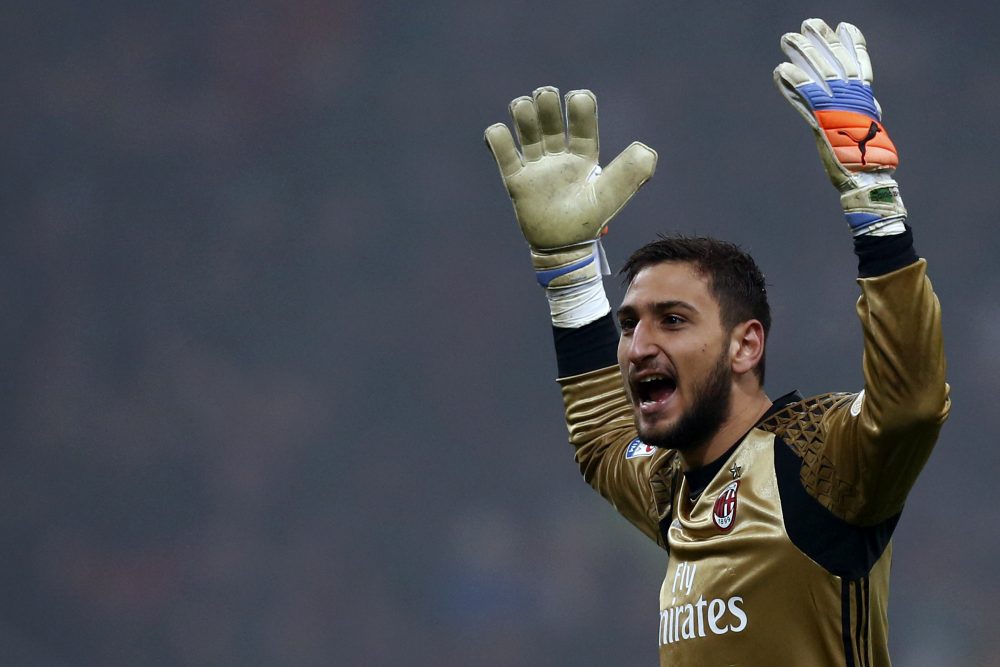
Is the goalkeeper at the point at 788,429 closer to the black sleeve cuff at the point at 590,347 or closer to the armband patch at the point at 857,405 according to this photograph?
the armband patch at the point at 857,405

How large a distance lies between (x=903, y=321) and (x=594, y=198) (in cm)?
111

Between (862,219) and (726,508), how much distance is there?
586 mm

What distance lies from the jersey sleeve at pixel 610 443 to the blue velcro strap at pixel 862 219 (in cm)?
76

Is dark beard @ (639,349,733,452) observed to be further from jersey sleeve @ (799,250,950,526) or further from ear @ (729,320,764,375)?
jersey sleeve @ (799,250,950,526)

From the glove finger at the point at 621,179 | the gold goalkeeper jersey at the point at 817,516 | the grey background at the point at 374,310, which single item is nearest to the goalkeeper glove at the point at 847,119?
the gold goalkeeper jersey at the point at 817,516

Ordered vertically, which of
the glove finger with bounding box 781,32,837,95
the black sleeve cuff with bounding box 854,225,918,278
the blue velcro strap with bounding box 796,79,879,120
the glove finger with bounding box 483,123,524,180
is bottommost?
the black sleeve cuff with bounding box 854,225,918,278

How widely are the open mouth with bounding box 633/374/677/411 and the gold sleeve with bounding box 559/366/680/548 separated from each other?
0.21 meters

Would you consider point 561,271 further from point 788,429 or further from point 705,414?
point 788,429

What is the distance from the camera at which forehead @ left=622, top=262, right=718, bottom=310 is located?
2510 mm

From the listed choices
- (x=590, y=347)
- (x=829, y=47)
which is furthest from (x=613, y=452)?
(x=829, y=47)

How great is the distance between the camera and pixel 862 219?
215 centimetres

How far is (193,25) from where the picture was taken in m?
8.95

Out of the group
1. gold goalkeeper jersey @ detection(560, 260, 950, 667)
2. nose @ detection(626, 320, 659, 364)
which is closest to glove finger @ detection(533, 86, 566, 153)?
nose @ detection(626, 320, 659, 364)

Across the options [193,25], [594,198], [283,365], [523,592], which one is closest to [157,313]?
[283,365]
